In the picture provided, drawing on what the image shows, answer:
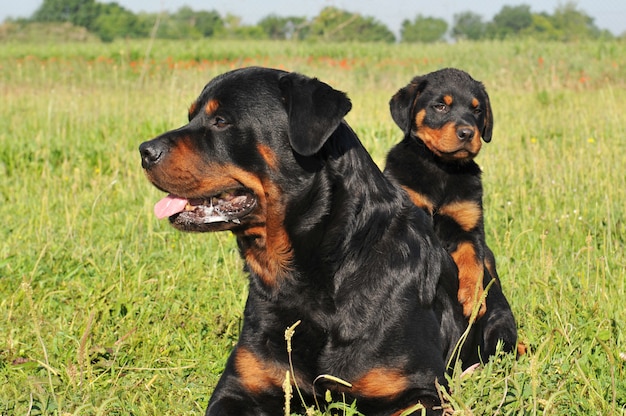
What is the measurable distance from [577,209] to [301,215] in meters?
3.27

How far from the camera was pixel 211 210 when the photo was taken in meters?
2.97

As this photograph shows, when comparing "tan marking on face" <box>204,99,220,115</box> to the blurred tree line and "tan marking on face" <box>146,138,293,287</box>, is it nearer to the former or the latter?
"tan marking on face" <box>146,138,293,287</box>

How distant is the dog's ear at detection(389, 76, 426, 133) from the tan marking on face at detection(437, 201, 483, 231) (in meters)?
0.72

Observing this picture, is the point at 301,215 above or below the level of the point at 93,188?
above

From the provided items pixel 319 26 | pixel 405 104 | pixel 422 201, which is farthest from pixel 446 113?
pixel 319 26

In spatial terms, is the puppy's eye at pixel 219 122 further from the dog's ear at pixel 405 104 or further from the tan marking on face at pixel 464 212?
the dog's ear at pixel 405 104

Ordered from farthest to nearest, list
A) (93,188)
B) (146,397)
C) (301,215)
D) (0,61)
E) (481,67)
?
(0,61) → (481,67) → (93,188) → (146,397) → (301,215)

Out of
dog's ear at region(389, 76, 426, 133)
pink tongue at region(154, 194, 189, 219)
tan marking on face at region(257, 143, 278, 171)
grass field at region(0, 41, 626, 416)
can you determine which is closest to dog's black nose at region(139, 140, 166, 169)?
pink tongue at region(154, 194, 189, 219)

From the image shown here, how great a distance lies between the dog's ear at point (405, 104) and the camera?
489cm

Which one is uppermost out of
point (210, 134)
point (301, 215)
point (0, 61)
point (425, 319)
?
point (210, 134)

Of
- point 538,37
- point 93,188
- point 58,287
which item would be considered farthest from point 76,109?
point 538,37

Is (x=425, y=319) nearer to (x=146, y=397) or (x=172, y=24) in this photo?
(x=146, y=397)

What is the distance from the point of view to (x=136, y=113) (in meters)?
9.60

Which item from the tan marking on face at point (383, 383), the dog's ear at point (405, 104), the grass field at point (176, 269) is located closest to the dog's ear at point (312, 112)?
the tan marking on face at point (383, 383)
